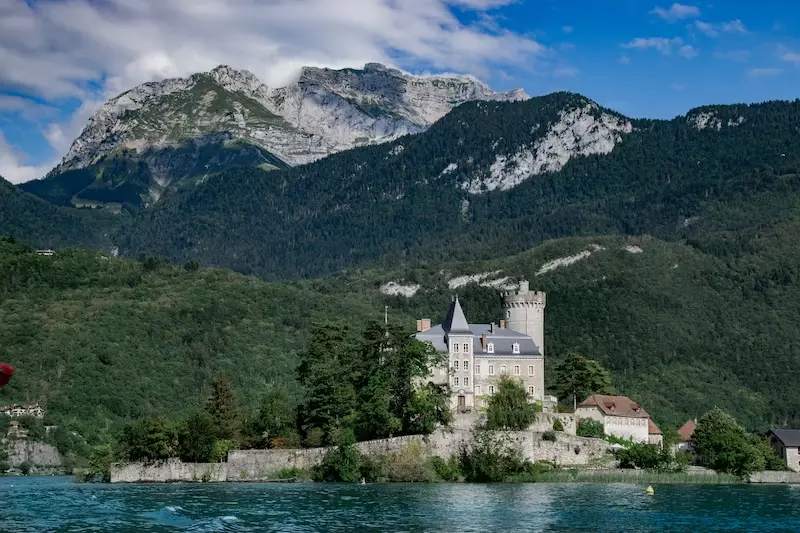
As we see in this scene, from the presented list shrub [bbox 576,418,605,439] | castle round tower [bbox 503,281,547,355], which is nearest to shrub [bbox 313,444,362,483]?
shrub [bbox 576,418,605,439]

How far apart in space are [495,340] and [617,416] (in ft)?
43.2

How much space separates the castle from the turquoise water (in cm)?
2003

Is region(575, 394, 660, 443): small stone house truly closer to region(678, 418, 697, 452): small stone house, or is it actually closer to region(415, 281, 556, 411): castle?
region(415, 281, 556, 411): castle

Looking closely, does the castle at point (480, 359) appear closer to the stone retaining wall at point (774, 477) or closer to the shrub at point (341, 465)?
the shrub at point (341, 465)

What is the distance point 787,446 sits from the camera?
130375 millimetres

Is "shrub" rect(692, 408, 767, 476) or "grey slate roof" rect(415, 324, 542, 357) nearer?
"shrub" rect(692, 408, 767, 476)

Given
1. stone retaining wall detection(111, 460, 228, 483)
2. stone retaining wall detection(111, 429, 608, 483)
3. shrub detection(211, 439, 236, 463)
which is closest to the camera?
stone retaining wall detection(111, 429, 608, 483)

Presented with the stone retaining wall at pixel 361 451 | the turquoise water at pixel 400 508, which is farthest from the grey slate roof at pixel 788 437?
the stone retaining wall at pixel 361 451

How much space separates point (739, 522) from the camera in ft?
251

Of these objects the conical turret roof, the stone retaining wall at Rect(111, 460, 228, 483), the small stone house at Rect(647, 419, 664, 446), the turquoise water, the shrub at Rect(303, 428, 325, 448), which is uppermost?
the conical turret roof

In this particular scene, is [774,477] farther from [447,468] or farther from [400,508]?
[400,508]

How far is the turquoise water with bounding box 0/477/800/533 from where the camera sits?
234 feet

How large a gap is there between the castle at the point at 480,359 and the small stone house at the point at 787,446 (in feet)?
82.1

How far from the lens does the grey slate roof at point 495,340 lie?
121 metres
